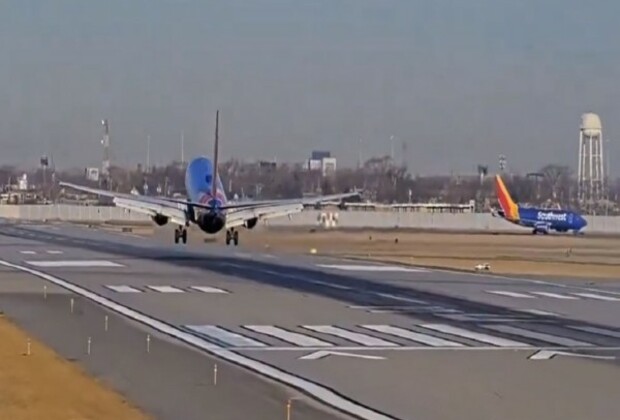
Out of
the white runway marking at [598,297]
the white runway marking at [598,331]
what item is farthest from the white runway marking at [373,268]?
the white runway marking at [598,331]

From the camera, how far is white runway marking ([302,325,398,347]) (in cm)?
2673

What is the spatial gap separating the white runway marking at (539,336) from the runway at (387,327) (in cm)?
4

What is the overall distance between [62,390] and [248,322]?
40.0 ft

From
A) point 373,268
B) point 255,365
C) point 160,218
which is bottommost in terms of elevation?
point 373,268

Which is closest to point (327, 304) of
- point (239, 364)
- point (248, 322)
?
point (248, 322)

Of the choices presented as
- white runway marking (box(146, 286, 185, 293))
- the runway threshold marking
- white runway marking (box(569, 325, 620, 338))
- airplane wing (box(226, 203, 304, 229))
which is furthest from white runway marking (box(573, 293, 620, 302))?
airplane wing (box(226, 203, 304, 229))

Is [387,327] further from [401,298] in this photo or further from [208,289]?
[208,289]

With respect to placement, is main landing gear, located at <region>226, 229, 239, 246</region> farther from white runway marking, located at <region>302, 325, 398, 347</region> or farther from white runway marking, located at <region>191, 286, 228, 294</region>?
white runway marking, located at <region>302, 325, 398, 347</region>

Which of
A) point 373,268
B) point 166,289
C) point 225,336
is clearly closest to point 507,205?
point 373,268

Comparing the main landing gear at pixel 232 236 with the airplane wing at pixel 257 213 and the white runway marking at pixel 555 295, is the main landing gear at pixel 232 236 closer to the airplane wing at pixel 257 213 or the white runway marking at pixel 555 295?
the airplane wing at pixel 257 213

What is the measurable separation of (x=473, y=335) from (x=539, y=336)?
135 centimetres

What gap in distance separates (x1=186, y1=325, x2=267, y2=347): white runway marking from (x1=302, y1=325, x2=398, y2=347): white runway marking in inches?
76.6

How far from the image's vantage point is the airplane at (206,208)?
75.2 meters

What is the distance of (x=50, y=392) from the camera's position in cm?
1853
